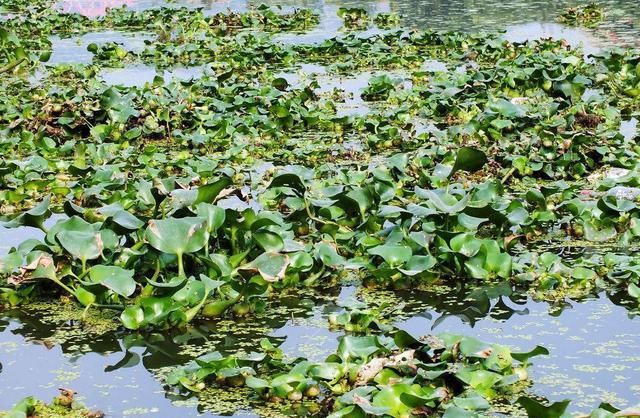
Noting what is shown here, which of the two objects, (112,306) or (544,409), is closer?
(544,409)

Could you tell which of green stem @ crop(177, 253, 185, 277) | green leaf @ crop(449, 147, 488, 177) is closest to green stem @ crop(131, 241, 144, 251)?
green stem @ crop(177, 253, 185, 277)

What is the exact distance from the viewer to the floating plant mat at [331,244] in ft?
10.9

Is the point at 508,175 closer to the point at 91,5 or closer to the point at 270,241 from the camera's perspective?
the point at 270,241

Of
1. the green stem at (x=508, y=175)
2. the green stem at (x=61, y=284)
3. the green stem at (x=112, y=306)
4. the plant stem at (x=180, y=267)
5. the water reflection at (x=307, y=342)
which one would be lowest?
the green stem at (x=508, y=175)

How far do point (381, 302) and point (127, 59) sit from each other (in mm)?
7265

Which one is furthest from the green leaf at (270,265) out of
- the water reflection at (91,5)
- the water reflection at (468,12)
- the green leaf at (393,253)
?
the water reflection at (91,5)

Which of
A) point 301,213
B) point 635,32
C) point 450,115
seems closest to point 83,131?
point 450,115

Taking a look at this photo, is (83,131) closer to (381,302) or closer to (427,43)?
(381,302)

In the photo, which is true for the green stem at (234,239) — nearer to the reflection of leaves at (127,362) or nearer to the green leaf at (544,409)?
the reflection of leaves at (127,362)

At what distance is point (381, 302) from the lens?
4.11 meters

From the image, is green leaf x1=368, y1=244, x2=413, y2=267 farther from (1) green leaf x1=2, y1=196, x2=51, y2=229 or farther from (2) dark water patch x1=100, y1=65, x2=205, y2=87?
(2) dark water patch x1=100, y1=65, x2=205, y2=87

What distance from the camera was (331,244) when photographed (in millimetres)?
4484

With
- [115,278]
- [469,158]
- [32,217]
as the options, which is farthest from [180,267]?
[469,158]

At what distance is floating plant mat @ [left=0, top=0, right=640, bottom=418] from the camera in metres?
3.33
